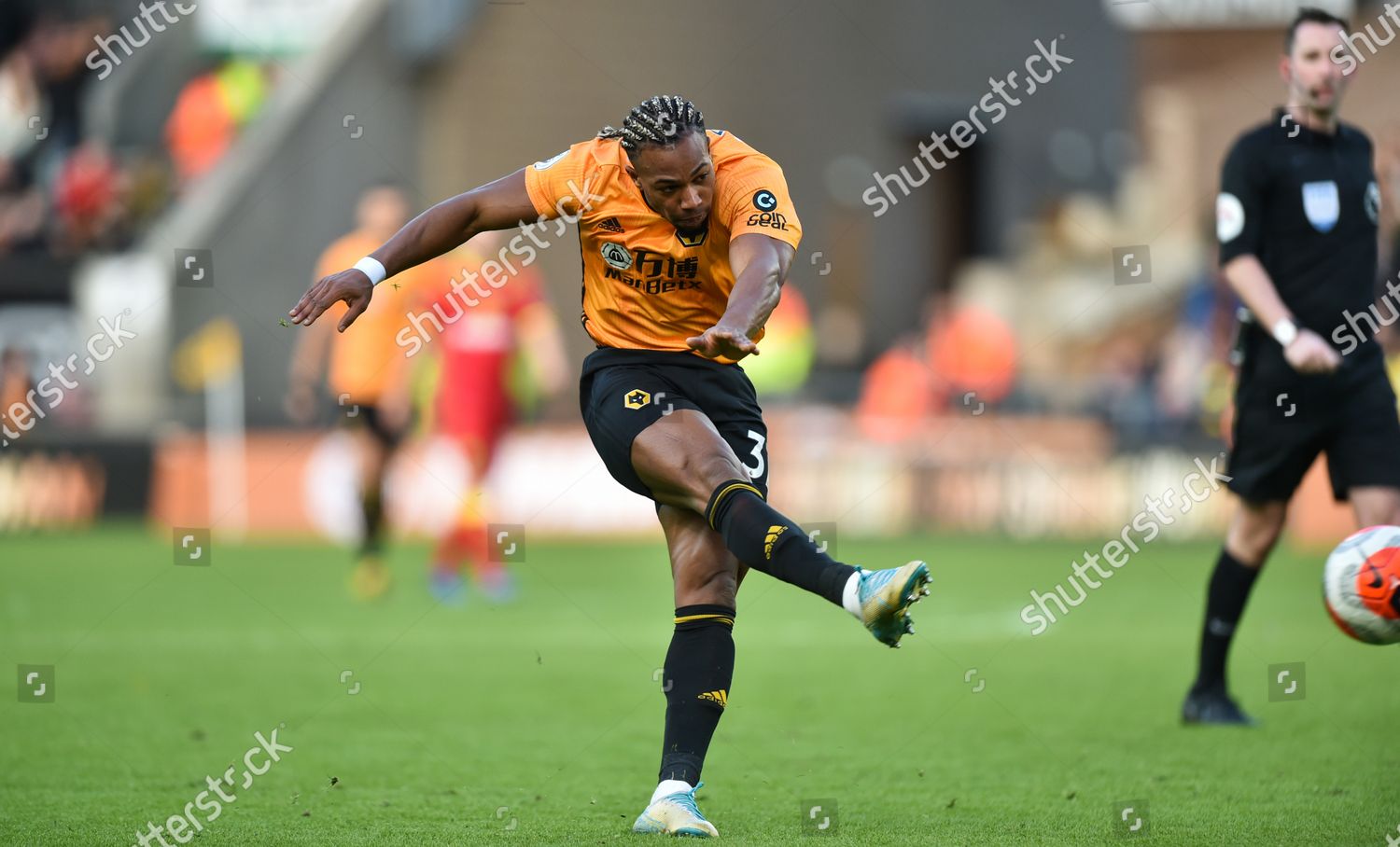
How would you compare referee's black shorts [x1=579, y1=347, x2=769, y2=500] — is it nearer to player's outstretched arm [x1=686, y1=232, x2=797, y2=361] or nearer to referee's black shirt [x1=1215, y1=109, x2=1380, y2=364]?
player's outstretched arm [x1=686, y1=232, x2=797, y2=361]

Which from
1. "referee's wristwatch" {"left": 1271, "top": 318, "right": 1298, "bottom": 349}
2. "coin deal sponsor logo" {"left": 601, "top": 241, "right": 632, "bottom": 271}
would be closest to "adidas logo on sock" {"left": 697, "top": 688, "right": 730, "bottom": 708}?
"coin deal sponsor logo" {"left": 601, "top": 241, "right": 632, "bottom": 271}

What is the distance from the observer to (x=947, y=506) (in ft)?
68.2

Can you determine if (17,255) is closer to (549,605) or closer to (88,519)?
(88,519)

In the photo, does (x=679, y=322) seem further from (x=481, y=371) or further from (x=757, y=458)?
(x=481, y=371)

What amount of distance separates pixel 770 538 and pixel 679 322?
0.96 meters

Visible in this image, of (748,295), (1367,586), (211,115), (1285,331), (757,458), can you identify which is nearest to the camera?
(748,295)

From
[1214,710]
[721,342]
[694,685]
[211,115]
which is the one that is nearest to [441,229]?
[721,342]

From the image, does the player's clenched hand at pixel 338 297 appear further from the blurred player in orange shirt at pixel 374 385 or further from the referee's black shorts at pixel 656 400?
the blurred player in orange shirt at pixel 374 385

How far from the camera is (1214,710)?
773 centimetres

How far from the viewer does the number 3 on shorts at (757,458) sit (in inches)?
228

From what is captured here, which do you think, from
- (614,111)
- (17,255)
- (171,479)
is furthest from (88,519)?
(614,111)

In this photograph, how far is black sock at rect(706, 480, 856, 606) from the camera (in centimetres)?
507

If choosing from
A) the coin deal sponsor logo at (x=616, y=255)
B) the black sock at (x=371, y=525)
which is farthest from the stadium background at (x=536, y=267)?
the coin deal sponsor logo at (x=616, y=255)

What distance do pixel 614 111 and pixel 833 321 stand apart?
217 inches
